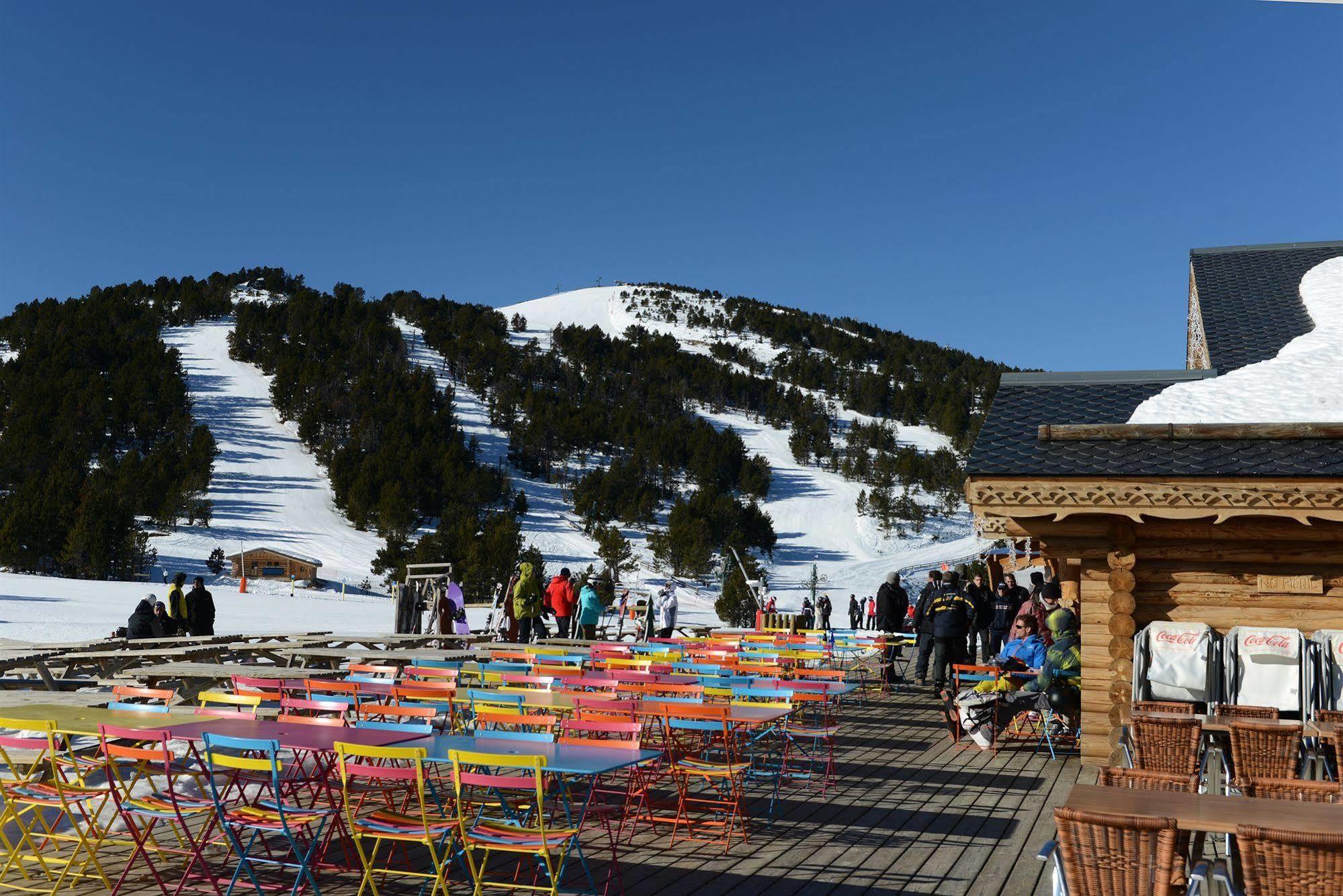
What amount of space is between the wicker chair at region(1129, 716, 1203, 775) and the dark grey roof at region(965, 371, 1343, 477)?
2.55 meters

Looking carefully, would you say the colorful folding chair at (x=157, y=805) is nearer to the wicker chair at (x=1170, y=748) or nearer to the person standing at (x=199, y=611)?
the wicker chair at (x=1170, y=748)

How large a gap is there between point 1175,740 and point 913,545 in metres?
66.8

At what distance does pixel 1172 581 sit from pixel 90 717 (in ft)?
21.9

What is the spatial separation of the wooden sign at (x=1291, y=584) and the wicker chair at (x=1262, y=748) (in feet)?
9.53

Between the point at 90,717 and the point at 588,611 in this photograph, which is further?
the point at 588,611

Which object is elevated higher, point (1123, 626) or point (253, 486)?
point (253, 486)

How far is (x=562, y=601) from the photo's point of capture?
1557 centimetres

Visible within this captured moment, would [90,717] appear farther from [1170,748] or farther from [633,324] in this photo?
[633,324]

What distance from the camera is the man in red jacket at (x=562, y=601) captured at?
15.6 meters

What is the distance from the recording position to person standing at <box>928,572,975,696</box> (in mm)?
11539

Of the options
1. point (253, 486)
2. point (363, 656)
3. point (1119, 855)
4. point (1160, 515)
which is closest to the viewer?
point (1119, 855)

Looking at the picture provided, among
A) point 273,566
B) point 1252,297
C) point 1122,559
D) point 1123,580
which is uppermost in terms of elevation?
point 1252,297

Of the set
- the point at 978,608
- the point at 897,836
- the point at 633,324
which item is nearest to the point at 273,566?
the point at 978,608

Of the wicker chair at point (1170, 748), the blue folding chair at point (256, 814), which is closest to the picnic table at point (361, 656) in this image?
the blue folding chair at point (256, 814)
